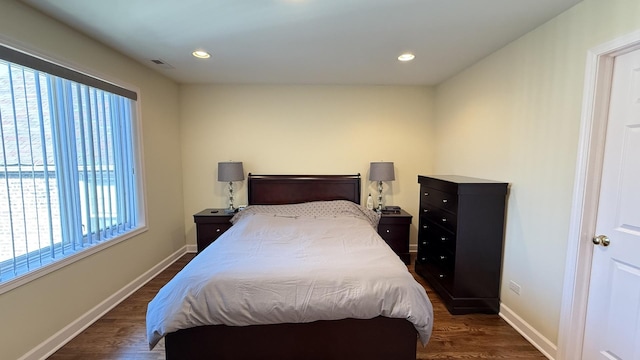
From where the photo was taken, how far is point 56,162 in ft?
6.81

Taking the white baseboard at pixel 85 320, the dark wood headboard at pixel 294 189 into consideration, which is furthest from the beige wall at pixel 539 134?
the white baseboard at pixel 85 320

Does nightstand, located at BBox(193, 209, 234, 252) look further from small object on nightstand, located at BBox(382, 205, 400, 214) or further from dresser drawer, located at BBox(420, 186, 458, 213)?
dresser drawer, located at BBox(420, 186, 458, 213)

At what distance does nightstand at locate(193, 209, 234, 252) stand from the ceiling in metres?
1.79

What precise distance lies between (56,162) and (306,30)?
2.18 metres

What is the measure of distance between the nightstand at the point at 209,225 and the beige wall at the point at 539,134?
304 cm

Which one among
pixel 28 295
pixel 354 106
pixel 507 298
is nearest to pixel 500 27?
pixel 354 106

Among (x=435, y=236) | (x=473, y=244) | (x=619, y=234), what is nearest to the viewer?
(x=619, y=234)

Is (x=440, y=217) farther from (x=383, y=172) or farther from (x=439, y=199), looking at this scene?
(x=383, y=172)

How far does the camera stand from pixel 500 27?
210 centimetres

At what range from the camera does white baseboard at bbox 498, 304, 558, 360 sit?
6.40ft

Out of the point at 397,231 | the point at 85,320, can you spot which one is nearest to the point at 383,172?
the point at 397,231

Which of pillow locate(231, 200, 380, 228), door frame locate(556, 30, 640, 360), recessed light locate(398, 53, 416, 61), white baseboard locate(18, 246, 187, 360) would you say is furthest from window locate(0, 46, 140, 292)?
door frame locate(556, 30, 640, 360)

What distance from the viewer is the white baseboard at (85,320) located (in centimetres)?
193

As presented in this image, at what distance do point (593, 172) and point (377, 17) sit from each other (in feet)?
5.67
